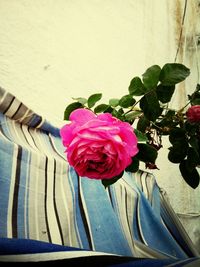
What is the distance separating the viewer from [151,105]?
1.44ft

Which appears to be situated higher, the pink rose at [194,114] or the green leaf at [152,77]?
the green leaf at [152,77]

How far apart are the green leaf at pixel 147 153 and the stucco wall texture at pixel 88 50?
1.92 ft

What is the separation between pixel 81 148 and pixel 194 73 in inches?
67.5

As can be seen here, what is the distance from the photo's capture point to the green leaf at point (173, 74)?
1.42 feet

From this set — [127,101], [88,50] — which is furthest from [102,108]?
[88,50]

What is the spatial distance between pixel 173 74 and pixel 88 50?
2.41 ft

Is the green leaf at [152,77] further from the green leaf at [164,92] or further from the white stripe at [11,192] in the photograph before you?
the white stripe at [11,192]

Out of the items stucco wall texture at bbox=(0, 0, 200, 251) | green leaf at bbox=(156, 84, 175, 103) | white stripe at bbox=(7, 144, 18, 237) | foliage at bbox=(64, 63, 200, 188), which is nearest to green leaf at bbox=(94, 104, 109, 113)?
foliage at bbox=(64, 63, 200, 188)

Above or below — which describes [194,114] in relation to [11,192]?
above

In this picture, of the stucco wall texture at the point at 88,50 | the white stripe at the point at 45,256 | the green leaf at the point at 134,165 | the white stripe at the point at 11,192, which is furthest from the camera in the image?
the stucco wall texture at the point at 88,50

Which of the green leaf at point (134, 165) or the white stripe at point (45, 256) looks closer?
the white stripe at point (45, 256)

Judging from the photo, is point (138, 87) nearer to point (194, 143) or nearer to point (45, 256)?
point (194, 143)

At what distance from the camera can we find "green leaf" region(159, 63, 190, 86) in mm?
432

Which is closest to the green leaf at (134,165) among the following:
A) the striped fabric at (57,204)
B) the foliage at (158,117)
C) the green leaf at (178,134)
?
the foliage at (158,117)
